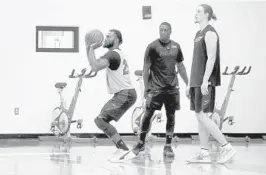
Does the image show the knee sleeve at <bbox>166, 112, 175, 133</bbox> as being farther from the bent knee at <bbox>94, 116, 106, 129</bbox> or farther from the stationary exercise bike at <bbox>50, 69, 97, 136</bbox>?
the stationary exercise bike at <bbox>50, 69, 97, 136</bbox>

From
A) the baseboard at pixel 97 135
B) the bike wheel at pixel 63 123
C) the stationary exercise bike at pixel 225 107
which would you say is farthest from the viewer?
the baseboard at pixel 97 135

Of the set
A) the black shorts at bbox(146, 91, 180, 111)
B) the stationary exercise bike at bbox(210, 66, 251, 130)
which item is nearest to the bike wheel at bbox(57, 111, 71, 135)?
the stationary exercise bike at bbox(210, 66, 251, 130)

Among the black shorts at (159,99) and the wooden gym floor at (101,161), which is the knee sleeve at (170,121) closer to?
the black shorts at (159,99)

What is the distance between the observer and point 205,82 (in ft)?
19.9

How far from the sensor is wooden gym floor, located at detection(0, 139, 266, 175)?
214 inches

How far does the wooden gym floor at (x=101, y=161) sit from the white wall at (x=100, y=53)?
1.12 metres

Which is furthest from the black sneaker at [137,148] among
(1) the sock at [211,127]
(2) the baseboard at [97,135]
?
(2) the baseboard at [97,135]

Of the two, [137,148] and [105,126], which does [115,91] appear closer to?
[105,126]

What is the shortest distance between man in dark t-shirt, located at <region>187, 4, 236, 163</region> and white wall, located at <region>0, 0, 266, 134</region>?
3653 millimetres

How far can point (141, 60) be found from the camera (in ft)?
32.5

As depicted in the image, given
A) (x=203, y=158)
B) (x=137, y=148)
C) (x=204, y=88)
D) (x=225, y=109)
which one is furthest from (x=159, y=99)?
(x=225, y=109)

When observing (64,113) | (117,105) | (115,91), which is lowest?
(64,113)

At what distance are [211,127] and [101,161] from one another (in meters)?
1.36

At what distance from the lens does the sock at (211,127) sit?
6.08 metres
